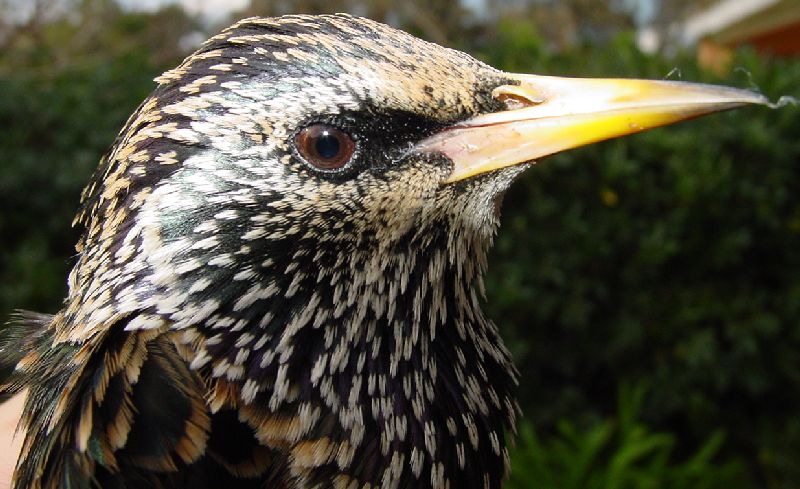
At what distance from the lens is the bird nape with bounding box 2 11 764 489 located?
50.2 inches

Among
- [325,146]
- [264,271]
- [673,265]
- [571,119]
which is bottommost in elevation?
[264,271]

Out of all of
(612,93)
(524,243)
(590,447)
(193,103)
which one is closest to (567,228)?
(524,243)

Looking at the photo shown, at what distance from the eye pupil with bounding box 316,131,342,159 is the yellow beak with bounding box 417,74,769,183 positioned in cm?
17

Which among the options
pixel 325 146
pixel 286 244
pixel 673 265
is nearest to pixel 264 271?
pixel 286 244

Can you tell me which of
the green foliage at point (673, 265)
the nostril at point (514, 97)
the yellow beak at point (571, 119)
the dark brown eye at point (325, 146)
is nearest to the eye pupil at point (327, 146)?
the dark brown eye at point (325, 146)

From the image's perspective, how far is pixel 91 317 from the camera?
4.31 ft

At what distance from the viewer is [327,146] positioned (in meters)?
1.28

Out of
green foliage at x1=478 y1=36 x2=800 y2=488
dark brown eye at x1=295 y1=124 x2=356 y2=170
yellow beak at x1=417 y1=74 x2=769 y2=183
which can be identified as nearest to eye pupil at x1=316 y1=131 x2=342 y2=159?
dark brown eye at x1=295 y1=124 x2=356 y2=170

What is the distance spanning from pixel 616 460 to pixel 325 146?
3377 millimetres

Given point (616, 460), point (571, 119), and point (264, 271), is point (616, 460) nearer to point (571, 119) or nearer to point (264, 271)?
point (571, 119)

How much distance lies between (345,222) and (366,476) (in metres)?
0.53

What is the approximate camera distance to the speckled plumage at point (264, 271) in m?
1.27

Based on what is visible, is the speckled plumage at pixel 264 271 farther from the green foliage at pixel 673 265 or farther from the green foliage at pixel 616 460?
the green foliage at pixel 673 265

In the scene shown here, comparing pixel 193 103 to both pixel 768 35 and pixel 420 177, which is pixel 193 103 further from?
pixel 768 35
